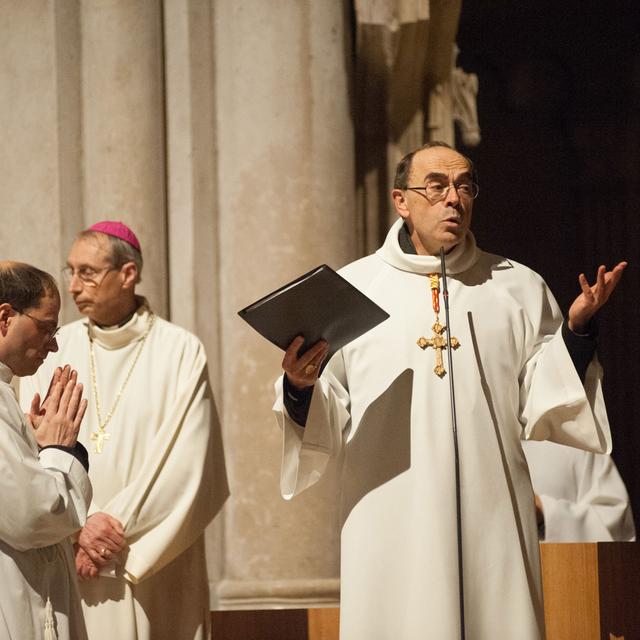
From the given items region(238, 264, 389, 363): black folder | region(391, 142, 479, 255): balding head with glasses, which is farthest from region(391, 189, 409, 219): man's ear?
region(238, 264, 389, 363): black folder

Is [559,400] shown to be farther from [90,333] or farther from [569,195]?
[569,195]

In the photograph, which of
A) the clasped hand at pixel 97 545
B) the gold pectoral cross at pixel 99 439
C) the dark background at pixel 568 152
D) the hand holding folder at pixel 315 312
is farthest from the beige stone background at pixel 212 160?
the dark background at pixel 568 152

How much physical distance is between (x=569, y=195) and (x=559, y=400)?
6.82 metres

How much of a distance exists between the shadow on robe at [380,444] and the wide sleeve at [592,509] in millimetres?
3195

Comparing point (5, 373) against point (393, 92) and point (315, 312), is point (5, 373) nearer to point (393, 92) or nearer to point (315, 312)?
point (315, 312)

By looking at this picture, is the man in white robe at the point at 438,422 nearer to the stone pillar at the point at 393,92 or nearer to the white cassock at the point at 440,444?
the white cassock at the point at 440,444

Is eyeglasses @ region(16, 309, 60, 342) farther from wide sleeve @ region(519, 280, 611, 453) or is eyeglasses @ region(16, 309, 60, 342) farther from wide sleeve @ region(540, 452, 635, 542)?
wide sleeve @ region(540, 452, 635, 542)

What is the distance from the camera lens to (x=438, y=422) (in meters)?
4.86

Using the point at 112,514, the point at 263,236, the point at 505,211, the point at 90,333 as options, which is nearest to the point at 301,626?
the point at 112,514

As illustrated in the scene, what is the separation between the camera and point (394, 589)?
15.6 ft

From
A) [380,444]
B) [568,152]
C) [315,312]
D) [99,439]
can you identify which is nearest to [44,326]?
[315,312]

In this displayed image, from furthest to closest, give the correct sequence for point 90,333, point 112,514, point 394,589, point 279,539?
point 279,539
point 90,333
point 112,514
point 394,589

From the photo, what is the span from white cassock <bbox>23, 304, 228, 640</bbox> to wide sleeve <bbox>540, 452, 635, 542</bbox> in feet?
8.50

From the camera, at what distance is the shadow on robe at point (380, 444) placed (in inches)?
192
